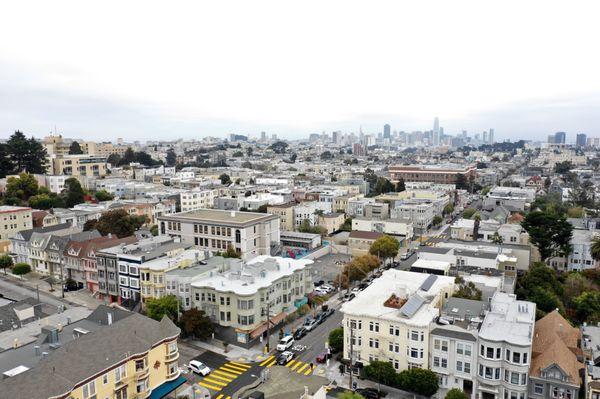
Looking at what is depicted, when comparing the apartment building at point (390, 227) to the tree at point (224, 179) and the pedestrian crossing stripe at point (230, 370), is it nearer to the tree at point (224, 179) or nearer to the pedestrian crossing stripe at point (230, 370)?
the pedestrian crossing stripe at point (230, 370)

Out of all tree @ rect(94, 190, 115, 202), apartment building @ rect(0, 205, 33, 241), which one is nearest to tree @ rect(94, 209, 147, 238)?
apartment building @ rect(0, 205, 33, 241)

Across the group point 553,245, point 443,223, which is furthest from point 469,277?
point 443,223

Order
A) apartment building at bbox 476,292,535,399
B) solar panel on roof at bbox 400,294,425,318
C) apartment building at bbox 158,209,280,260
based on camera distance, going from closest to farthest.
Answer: apartment building at bbox 476,292,535,399, solar panel on roof at bbox 400,294,425,318, apartment building at bbox 158,209,280,260

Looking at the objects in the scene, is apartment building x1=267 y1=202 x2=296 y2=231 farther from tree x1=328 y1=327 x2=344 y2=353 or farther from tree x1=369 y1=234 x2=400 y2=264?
tree x1=328 y1=327 x2=344 y2=353

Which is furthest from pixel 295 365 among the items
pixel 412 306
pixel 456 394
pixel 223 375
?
pixel 456 394

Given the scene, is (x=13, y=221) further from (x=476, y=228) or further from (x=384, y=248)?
(x=476, y=228)

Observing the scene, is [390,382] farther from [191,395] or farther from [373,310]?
[191,395]
